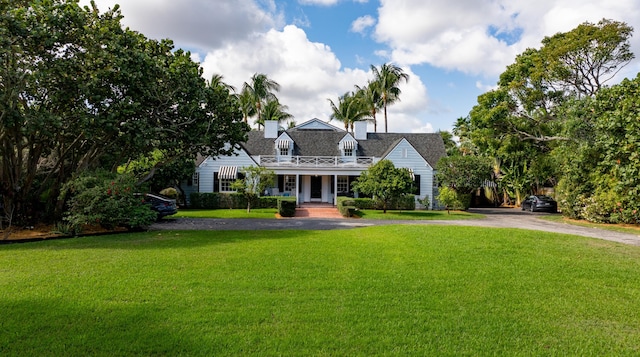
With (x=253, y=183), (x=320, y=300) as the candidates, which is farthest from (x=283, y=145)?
(x=320, y=300)

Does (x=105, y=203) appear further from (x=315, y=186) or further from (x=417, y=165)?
(x=417, y=165)

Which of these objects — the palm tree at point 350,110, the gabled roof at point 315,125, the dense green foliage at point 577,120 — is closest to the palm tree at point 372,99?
the palm tree at point 350,110

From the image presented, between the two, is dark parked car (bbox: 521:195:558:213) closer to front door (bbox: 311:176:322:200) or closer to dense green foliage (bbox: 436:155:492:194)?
dense green foliage (bbox: 436:155:492:194)

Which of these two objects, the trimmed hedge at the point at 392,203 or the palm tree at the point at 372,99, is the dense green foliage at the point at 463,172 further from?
the palm tree at the point at 372,99

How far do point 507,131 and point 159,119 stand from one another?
2513cm

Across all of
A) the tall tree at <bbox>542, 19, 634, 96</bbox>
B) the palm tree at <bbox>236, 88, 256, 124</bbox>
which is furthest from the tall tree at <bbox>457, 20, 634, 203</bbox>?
the palm tree at <bbox>236, 88, 256, 124</bbox>

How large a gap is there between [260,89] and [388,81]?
16.6 meters

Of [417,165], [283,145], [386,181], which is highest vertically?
[283,145]

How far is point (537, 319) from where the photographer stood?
203 inches

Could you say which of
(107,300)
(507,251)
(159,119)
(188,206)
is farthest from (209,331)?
(188,206)

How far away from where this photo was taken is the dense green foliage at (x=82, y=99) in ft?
39.0

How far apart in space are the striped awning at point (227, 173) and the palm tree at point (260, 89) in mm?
19062

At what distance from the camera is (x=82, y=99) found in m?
13.8

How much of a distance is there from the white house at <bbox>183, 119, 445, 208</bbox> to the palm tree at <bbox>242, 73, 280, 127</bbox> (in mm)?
12963
